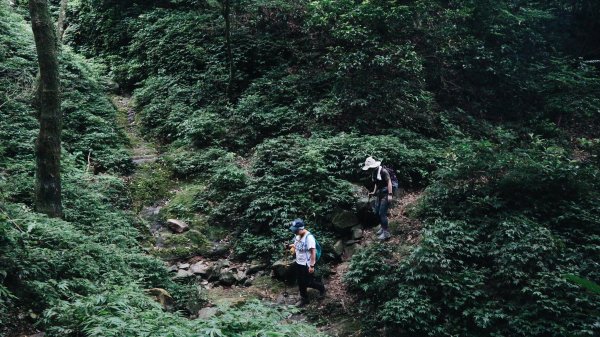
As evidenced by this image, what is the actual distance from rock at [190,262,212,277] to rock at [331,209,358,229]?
3248 mm

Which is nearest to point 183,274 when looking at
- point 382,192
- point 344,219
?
point 344,219

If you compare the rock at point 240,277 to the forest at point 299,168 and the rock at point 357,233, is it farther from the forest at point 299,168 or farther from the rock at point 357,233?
the rock at point 357,233

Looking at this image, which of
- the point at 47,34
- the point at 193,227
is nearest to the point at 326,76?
the point at 193,227

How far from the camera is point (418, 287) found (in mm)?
7824

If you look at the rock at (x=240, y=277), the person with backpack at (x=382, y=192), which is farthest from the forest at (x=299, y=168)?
the person with backpack at (x=382, y=192)

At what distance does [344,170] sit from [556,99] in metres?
10.4

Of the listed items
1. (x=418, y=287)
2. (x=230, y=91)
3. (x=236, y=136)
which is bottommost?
(x=418, y=287)

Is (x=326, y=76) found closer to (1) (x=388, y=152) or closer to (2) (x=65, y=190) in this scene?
(1) (x=388, y=152)

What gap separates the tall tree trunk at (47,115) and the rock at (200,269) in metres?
3.23

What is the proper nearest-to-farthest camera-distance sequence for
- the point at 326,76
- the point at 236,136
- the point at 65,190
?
the point at 65,190
the point at 236,136
the point at 326,76

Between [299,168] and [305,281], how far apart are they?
378 centimetres

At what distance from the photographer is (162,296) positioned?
754 cm

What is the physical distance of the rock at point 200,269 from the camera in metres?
9.93

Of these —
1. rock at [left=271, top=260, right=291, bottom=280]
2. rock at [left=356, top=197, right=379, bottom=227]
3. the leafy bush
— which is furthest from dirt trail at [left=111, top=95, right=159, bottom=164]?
the leafy bush
